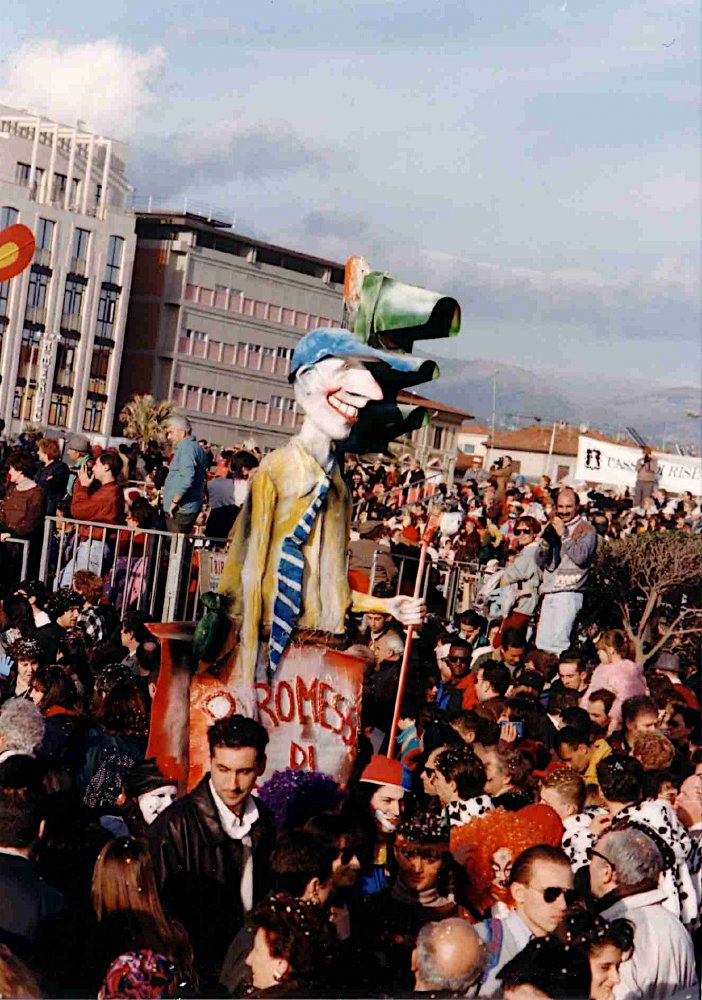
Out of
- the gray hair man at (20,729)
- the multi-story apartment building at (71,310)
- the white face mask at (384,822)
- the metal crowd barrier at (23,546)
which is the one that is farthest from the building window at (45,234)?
the white face mask at (384,822)

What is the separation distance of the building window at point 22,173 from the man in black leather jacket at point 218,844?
47.9 meters

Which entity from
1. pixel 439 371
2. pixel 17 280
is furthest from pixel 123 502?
pixel 17 280

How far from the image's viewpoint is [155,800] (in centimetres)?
664

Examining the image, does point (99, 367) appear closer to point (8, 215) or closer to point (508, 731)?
point (8, 215)

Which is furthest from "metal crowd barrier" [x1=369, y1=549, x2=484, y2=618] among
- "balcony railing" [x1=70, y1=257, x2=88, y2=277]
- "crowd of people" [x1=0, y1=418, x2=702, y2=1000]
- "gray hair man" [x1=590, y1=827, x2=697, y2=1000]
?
"balcony railing" [x1=70, y1=257, x2=88, y2=277]

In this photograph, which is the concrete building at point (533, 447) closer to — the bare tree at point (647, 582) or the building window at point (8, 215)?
the building window at point (8, 215)

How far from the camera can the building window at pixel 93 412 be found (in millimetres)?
83344

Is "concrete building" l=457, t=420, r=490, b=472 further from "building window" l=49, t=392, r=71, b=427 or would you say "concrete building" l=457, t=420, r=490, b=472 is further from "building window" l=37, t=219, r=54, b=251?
"building window" l=37, t=219, r=54, b=251

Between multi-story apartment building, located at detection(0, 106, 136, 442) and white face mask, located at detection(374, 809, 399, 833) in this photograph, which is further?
multi-story apartment building, located at detection(0, 106, 136, 442)

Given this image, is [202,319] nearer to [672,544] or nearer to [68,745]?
[672,544]

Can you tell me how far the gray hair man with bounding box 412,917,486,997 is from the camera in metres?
5.43

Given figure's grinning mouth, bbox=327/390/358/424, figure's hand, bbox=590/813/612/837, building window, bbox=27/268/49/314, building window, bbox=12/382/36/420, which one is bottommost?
figure's hand, bbox=590/813/612/837

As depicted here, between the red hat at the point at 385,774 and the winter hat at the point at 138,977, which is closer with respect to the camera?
the winter hat at the point at 138,977

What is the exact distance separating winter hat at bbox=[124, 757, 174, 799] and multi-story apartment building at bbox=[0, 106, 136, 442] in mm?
52916
